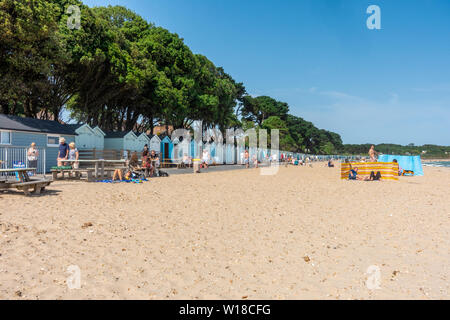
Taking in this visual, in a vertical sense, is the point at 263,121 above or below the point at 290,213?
above

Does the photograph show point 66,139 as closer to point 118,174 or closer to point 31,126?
point 31,126

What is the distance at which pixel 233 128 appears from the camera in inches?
2261

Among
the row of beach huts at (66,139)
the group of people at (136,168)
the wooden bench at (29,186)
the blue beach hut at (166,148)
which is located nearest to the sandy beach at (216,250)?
the wooden bench at (29,186)

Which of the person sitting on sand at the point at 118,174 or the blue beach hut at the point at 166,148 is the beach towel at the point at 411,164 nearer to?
the blue beach hut at the point at 166,148

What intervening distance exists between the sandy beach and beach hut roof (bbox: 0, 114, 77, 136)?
13.0 m

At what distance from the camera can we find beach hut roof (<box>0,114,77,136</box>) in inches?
742

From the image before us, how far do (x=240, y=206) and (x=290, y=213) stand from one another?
150cm

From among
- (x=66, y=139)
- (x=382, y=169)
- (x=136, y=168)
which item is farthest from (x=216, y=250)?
(x=66, y=139)

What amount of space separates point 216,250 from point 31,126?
66.4 feet

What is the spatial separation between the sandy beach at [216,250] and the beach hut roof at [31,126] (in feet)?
42.6

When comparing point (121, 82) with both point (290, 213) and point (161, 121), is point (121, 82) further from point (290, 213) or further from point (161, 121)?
point (290, 213)

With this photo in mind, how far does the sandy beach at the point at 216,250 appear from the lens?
11.6 feet
